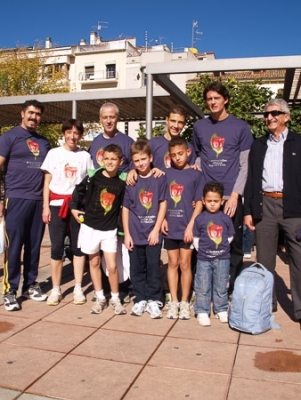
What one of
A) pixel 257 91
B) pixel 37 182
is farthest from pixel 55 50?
pixel 37 182

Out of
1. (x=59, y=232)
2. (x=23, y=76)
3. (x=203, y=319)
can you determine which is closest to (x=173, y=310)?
(x=203, y=319)

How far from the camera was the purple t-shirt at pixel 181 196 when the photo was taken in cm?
428

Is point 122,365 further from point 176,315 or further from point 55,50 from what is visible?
point 55,50

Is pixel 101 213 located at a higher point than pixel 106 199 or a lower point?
lower

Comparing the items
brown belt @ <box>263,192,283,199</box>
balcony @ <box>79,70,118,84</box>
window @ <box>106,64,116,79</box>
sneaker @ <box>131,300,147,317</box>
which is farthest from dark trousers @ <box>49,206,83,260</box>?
window @ <box>106,64,116,79</box>

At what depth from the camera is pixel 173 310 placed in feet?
14.0

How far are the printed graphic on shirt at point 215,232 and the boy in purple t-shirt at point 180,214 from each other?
190mm

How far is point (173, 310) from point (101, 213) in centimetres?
116

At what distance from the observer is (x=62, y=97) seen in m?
9.70

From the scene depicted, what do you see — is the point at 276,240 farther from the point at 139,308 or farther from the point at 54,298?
the point at 54,298

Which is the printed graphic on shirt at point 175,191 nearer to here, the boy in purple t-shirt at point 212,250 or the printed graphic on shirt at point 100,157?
the boy in purple t-shirt at point 212,250

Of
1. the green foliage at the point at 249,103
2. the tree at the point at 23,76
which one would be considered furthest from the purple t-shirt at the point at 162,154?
the tree at the point at 23,76

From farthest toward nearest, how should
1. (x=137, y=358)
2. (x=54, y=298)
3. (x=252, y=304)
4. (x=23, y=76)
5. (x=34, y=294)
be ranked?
(x=23, y=76) → (x=34, y=294) → (x=54, y=298) → (x=252, y=304) → (x=137, y=358)

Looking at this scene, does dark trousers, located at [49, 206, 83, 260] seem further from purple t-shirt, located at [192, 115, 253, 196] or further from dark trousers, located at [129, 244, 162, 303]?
purple t-shirt, located at [192, 115, 253, 196]
